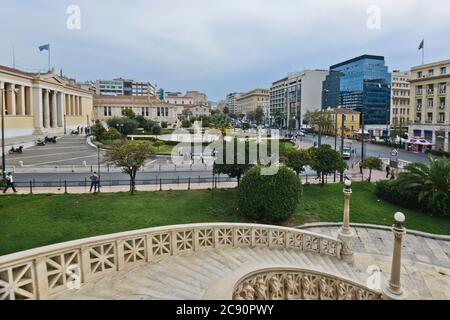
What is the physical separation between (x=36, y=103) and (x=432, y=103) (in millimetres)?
69118

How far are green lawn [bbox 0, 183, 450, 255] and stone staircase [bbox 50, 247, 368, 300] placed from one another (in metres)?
5.25

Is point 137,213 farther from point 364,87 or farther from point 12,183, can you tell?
point 364,87

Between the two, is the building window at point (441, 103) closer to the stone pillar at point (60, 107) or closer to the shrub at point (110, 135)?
the shrub at point (110, 135)

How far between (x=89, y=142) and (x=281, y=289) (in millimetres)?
51042

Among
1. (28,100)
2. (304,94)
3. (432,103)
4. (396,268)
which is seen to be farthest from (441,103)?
(28,100)

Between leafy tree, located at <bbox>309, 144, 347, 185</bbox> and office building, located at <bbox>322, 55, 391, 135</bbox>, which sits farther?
office building, located at <bbox>322, 55, 391, 135</bbox>

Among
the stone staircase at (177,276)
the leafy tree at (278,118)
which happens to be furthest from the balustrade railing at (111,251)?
the leafy tree at (278,118)

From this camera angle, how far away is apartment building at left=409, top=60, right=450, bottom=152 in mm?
50000

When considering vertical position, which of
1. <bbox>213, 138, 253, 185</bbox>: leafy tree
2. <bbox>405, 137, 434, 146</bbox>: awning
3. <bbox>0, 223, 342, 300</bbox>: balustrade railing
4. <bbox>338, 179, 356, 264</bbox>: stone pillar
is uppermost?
<bbox>405, 137, 434, 146</bbox>: awning

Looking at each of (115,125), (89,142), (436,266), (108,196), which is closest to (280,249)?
(436,266)

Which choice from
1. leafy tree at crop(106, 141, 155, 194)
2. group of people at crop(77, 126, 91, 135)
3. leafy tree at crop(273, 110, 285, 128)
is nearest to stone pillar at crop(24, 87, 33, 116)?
group of people at crop(77, 126, 91, 135)

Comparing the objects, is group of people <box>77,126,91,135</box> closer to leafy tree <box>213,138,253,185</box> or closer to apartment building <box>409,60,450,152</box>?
leafy tree <box>213,138,253,185</box>

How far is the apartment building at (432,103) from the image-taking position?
164 feet

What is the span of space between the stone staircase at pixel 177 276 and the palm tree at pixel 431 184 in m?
11.2
